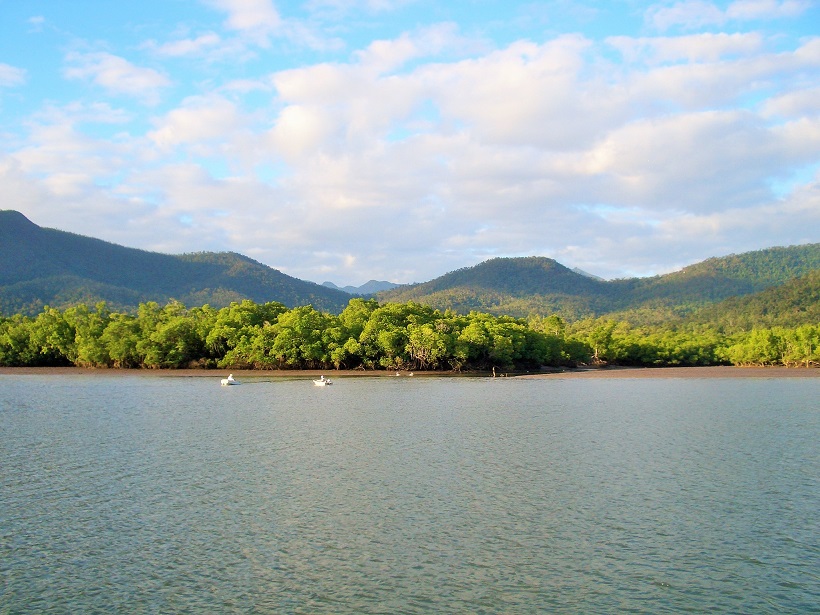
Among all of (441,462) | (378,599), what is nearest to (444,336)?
(441,462)

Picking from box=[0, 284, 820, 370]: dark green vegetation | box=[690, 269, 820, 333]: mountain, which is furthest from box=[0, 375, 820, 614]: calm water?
box=[690, 269, 820, 333]: mountain

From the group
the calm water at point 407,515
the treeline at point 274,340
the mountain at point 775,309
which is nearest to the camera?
the calm water at point 407,515

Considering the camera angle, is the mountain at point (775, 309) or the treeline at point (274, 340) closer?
the treeline at point (274, 340)

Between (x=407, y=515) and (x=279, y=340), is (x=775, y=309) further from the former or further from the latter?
(x=407, y=515)

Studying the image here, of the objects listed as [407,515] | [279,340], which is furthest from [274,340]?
[407,515]

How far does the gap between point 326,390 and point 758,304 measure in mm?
162080

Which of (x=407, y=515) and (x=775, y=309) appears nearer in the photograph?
(x=407, y=515)

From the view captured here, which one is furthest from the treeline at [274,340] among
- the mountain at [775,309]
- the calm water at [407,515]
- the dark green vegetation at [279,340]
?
the mountain at [775,309]

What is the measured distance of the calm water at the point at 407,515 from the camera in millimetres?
13000

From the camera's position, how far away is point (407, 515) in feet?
59.8

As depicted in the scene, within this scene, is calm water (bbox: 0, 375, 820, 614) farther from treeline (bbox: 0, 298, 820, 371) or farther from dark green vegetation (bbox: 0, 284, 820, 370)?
dark green vegetation (bbox: 0, 284, 820, 370)

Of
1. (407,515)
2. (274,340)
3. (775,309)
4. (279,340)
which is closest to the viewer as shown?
(407,515)

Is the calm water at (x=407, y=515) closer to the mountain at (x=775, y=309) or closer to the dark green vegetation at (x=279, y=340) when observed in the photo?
the dark green vegetation at (x=279, y=340)

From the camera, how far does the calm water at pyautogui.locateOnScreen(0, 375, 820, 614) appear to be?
13.0 metres
